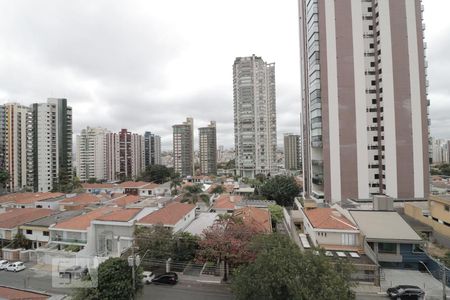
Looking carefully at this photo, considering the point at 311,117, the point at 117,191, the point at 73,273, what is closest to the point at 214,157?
the point at 117,191

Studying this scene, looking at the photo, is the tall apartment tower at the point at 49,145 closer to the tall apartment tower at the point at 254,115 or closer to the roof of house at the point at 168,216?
the tall apartment tower at the point at 254,115

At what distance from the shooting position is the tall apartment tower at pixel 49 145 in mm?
66812

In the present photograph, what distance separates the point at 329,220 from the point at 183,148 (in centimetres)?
8519

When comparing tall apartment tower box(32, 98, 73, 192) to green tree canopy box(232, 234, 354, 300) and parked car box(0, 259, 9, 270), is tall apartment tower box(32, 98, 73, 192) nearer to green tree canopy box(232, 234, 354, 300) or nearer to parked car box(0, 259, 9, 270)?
parked car box(0, 259, 9, 270)

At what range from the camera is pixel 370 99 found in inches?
1426

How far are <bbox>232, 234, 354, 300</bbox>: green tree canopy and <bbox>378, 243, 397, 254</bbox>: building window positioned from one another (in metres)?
8.83

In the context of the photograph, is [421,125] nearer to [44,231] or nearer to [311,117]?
[311,117]

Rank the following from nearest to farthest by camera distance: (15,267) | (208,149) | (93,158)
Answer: (15,267) → (93,158) → (208,149)

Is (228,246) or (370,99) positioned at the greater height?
(370,99)

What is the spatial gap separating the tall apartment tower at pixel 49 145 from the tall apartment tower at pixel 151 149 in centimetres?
3968

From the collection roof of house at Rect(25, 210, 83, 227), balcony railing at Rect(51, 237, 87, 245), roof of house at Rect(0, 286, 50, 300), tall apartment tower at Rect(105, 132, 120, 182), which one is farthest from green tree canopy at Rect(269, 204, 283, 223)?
tall apartment tower at Rect(105, 132, 120, 182)

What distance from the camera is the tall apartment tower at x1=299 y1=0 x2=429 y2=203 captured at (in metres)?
34.6

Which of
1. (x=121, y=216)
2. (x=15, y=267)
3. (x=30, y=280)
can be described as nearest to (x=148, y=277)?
(x=121, y=216)

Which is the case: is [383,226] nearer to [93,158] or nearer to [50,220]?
[50,220]
